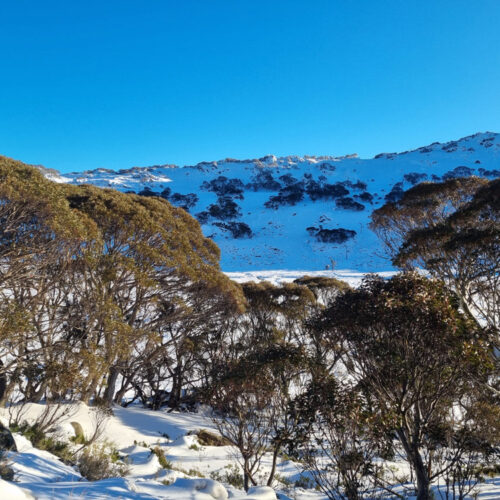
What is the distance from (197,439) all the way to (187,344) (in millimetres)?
4578

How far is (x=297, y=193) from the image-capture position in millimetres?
93750

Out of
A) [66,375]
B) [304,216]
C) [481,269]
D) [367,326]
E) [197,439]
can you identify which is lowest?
[197,439]

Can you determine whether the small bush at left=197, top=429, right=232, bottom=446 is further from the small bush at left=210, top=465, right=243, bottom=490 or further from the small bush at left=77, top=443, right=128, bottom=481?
the small bush at left=77, top=443, right=128, bottom=481

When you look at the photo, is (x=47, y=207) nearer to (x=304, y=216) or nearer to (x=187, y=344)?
(x=187, y=344)

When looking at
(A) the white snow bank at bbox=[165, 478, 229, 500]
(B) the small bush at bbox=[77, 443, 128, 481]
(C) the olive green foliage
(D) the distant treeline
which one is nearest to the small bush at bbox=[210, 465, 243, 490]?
(D) the distant treeline

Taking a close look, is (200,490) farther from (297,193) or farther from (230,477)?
(297,193)

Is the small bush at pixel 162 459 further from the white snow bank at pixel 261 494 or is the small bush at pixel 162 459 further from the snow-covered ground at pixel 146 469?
the white snow bank at pixel 261 494

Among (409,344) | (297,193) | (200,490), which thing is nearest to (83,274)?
(200,490)

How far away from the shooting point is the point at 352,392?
16.8 feet

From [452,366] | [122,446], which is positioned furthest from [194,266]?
[452,366]

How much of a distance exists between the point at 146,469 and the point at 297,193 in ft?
298

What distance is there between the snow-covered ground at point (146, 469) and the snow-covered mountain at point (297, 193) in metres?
38.9

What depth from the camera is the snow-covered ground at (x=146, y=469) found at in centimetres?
422

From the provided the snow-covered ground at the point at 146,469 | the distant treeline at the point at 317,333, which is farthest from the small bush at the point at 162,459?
the distant treeline at the point at 317,333
